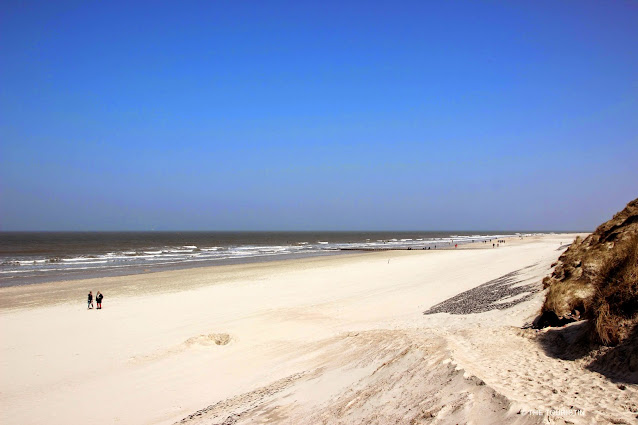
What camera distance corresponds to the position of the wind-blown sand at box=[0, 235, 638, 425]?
5.65m

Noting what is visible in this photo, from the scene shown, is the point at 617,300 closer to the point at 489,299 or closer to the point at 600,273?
the point at 600,273

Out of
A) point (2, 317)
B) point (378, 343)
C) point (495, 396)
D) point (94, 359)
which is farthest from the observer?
point (2, 317)

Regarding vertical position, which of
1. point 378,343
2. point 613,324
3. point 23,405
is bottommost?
point 23,405

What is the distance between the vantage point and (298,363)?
10.6 meters

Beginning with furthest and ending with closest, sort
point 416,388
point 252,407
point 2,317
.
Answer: point 2,317, point 252,407, point 416,388

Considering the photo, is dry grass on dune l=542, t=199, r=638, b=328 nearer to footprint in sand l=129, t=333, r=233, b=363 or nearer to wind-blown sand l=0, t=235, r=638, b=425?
wind-blown sand l=0, t=235, r=638, b=425

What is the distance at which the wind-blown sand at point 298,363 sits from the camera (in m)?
5.65

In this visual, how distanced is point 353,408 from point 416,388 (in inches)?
43.5

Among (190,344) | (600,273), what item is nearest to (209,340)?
(190,344)

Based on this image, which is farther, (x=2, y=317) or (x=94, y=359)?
(x=2, y=317)

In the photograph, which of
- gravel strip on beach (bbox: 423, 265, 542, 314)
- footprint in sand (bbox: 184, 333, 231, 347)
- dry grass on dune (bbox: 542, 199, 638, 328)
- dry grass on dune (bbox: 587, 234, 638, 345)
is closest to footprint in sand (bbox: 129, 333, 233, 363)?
footprint in sand (bbox: 184, 333, 231, 347)

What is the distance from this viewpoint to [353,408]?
21.5 feet

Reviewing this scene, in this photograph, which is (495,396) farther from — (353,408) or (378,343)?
(378,343)

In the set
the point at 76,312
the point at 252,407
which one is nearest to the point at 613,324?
the point at 252,407
